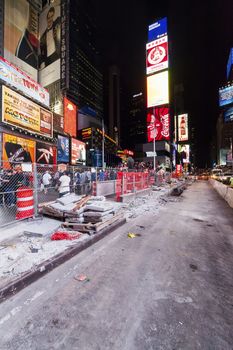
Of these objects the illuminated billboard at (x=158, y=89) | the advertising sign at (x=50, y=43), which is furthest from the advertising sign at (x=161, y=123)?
the advertising sign at (x=50, y=43)

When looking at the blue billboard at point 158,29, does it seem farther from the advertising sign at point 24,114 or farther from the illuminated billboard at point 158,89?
the advertising sign at point 24,114

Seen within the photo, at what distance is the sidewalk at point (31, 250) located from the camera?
10.1 feet

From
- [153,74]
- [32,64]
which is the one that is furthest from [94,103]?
[153,74]

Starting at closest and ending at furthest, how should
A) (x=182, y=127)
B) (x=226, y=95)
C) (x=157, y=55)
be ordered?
(x=157, y=55)
(x=226, y=95)
(x=182, y=127)

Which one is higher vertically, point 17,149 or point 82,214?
point 17,149

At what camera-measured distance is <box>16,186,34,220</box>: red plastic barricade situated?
644 centimetres

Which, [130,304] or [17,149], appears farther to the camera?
[17,149]

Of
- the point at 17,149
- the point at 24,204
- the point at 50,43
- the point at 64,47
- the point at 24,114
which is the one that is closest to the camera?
the point at 24,204

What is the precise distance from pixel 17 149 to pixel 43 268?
792 inches

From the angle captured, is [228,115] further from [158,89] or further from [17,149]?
[17,149]

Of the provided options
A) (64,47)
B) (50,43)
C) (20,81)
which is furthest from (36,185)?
(50,43)

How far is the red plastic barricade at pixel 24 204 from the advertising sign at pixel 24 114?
619 inches

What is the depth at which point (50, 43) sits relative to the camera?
48.0 meters

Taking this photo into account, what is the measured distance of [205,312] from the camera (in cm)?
242
